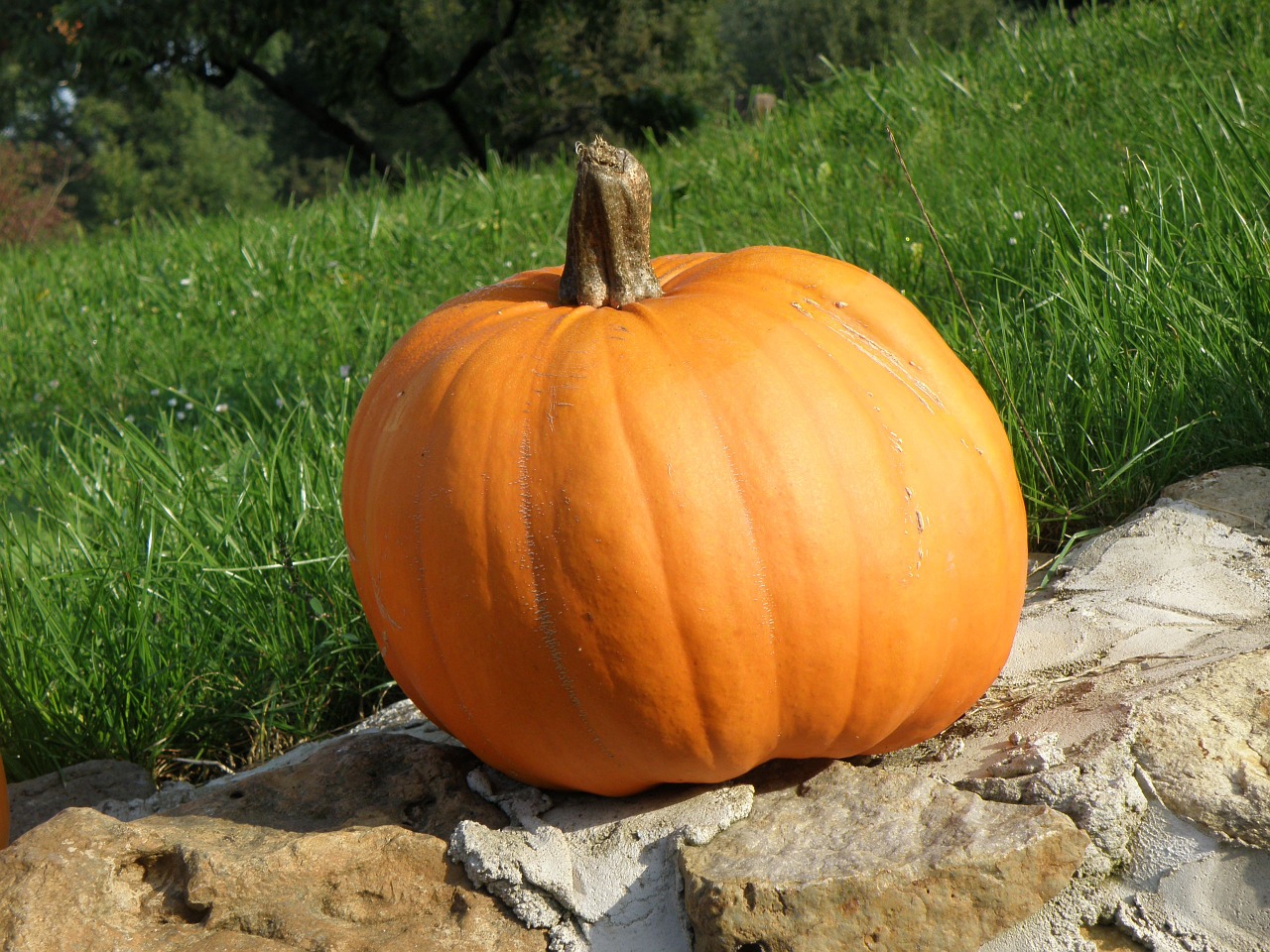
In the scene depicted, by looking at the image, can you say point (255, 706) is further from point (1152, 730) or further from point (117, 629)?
point (1152, 730)

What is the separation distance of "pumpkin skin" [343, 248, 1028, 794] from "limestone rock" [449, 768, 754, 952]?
6 centimetres

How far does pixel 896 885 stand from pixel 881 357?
0.73 metres

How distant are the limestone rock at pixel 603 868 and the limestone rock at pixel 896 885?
95 millimetres

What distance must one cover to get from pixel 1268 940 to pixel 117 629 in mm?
2116

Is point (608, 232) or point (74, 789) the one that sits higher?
point (608, 232)

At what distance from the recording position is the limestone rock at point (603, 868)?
4.92 feet

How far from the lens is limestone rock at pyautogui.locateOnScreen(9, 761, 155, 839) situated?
7.11 ft

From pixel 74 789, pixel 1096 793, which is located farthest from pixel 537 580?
pixel 74 789

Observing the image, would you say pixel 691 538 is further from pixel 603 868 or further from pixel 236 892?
pixel 236 892

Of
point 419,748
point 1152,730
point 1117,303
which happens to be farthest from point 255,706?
point 1117,303

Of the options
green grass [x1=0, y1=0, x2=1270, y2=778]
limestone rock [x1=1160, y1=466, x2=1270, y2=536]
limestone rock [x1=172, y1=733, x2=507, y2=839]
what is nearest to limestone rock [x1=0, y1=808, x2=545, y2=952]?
limestone rock [x1=172, y1=733, x2=507, y2=839]

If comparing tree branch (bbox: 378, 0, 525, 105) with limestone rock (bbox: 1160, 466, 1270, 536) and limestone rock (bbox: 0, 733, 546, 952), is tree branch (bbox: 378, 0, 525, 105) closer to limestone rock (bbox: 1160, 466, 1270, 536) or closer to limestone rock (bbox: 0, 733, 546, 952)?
limestone rock (bbox: 1160, 466, 1270, 536)

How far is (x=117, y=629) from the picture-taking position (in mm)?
2424

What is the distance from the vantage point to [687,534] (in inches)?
59.0
